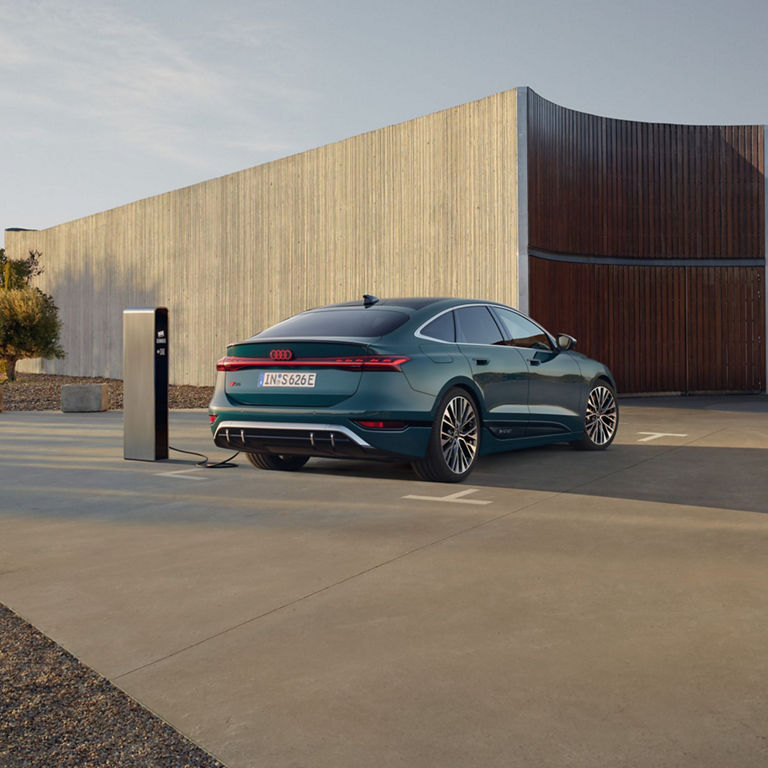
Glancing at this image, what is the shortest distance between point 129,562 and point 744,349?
16.9m

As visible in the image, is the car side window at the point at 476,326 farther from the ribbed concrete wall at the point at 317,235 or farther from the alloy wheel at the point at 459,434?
the ribbed concrete wall at the point at 317,235

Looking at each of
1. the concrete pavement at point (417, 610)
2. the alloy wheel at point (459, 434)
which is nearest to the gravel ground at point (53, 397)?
the alloy wheel at point (459, 434)

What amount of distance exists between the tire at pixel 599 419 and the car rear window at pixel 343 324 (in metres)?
2.81

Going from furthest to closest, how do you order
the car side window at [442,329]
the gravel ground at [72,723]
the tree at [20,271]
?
1. the tree at [20,271]
2. the car side window at [442,329]
3. the gravel ground at [72,723]

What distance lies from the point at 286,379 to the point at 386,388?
814 mm

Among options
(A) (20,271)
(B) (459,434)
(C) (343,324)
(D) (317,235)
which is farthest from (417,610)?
(A) (20,271)

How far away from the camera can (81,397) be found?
15.2 meters

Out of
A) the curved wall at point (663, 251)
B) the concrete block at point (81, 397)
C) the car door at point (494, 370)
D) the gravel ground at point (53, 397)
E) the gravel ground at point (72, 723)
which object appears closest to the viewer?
the gravel ground at point (72, 723)

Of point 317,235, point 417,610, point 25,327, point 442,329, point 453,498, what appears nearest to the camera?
point 417,610

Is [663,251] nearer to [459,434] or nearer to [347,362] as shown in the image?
[459,434]

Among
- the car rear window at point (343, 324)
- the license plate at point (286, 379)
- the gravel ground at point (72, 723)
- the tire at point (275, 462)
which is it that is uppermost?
the car rear window at point (343, 324)

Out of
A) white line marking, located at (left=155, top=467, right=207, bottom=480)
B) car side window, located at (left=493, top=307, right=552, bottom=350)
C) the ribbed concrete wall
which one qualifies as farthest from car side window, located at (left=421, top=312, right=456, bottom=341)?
the ribbed concrete wall

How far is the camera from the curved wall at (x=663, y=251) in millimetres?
17312

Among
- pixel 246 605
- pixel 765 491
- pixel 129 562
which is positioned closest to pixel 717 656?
pixel 246 605
